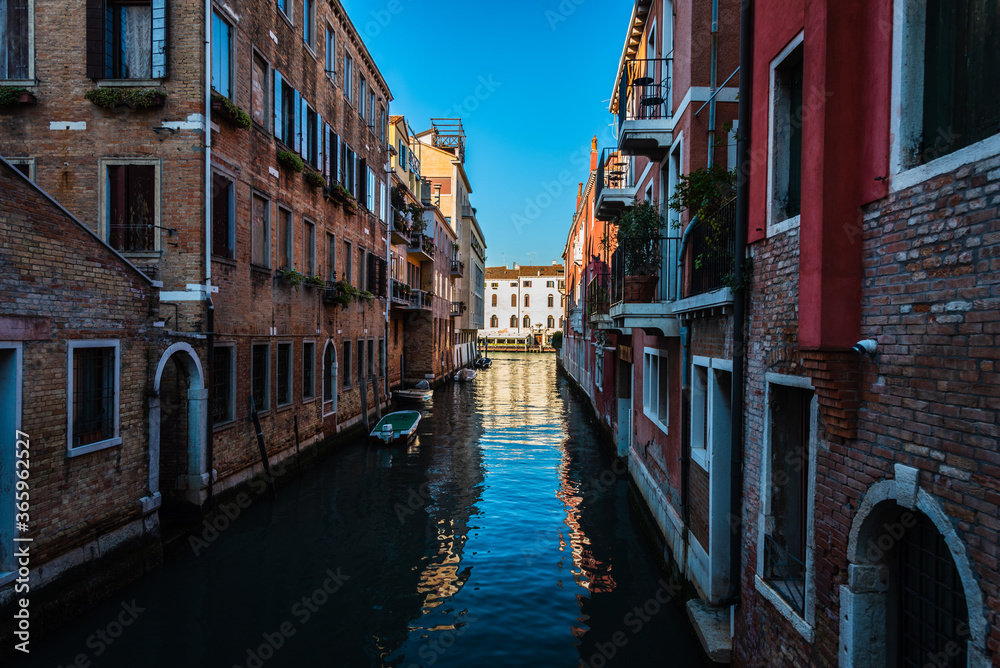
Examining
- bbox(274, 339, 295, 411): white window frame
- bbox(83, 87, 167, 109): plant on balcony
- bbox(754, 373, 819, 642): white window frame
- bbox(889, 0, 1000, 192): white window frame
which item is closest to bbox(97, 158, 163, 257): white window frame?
bbox(83, 87, 167, 109): plant on balcony

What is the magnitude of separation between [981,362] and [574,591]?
6.62 meters

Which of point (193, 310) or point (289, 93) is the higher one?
point (289, 93)

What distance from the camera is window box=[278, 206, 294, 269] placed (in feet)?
43.9

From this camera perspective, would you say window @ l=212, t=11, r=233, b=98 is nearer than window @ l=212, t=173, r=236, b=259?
Yes

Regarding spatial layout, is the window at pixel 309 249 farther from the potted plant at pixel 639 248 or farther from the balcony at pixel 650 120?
the potted plant at pixel 639 248

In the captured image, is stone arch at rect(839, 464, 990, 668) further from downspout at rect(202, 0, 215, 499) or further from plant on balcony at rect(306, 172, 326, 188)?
plant on balcony at rect(306, 172, 326, 188)

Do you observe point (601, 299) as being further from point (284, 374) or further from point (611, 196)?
point (284, 374)

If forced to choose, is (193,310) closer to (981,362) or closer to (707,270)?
(707,270)

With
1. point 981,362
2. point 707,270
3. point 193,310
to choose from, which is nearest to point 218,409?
point 193,310

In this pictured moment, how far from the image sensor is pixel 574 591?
818 cm

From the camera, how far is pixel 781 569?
185 inches

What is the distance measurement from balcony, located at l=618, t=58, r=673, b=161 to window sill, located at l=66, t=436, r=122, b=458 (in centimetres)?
843

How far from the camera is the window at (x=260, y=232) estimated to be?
12008 mm

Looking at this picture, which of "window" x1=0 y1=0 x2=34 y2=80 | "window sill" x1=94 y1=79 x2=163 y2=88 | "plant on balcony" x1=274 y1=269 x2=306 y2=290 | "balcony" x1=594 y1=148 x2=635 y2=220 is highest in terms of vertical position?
"window" x1=0 y1=0 x2=34 y2=80
